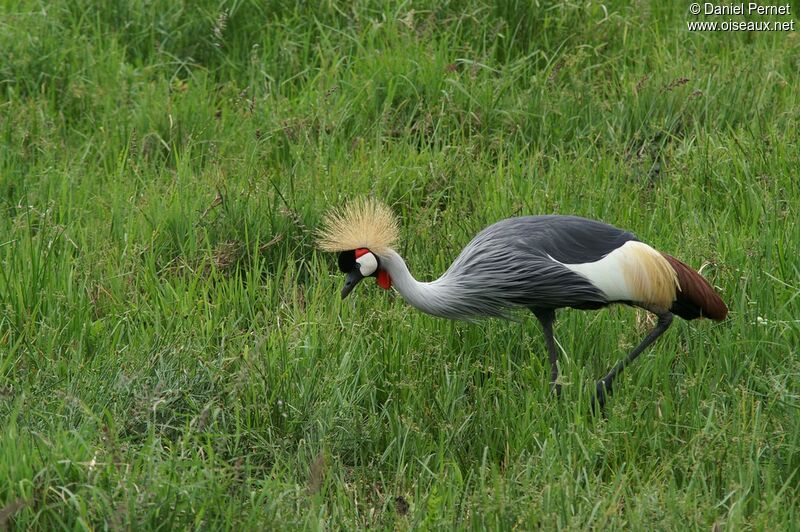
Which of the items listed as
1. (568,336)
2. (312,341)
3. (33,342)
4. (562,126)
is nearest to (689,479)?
(568,336)

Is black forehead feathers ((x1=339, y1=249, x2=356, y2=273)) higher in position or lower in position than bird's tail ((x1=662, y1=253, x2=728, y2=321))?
higher

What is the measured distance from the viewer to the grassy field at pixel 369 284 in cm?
298

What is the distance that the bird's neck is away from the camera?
3629 mm

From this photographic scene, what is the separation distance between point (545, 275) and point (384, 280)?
1.76 ft

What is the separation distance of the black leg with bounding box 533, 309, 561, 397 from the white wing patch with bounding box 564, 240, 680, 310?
0.21 m

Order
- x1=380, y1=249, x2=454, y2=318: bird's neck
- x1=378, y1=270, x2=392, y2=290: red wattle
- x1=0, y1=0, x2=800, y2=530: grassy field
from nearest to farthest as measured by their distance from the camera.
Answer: x1=0, y1=0, x2=800, y2=530: grassy field < x1=380, y1=249, x2=454, y2=318: bird's neck < x1=378, y1=270, x2=392, y2=290: red wattle

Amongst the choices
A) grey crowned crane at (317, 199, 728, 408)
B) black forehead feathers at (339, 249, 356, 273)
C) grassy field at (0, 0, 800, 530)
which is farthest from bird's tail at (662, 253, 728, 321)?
black forehead feathers at (339, 249, 356, 273)

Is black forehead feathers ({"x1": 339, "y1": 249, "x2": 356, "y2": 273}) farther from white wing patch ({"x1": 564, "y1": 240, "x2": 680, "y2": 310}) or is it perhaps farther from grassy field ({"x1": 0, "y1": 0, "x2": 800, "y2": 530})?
white wing patch ({"x1": 564, "y1": 240, "x2": 680, "y2": 310})

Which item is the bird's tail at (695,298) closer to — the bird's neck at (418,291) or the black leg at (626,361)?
the black leg at (626,361)

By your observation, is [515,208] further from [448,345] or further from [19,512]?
[19,512]

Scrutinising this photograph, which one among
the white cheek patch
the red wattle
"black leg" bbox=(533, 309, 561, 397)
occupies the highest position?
the white cheek patch

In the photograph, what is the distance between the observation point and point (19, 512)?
8.89 feet

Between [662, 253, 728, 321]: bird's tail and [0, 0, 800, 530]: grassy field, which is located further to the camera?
[662, 253, 728, 321]: bird's tail

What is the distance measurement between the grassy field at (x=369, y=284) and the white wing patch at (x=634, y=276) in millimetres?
207
